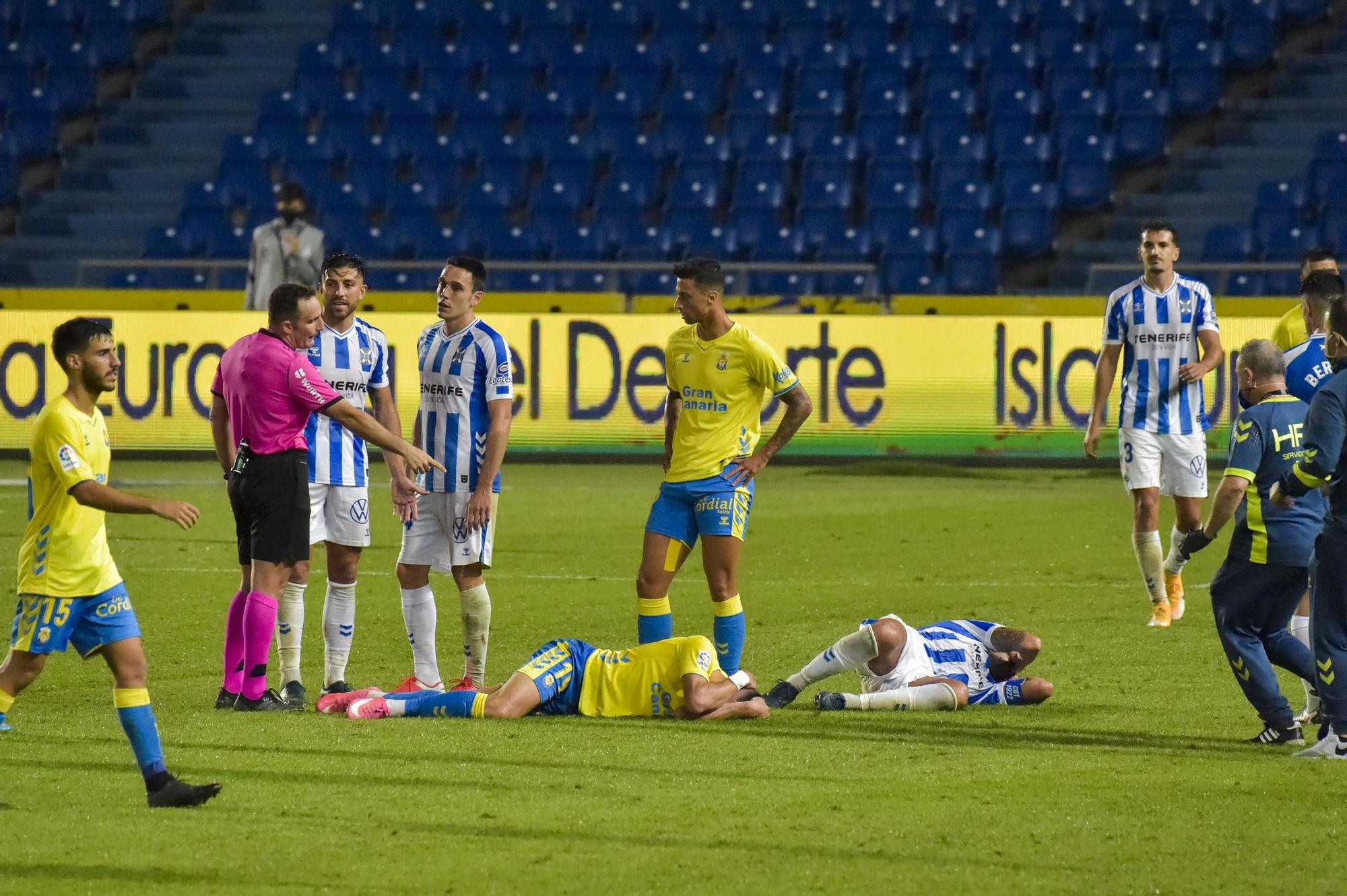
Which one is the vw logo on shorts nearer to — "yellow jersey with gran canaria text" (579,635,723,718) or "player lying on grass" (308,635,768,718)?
"player lying on grass" (308,635,768,718)

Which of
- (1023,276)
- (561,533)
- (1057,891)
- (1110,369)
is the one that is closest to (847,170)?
(1023,276)

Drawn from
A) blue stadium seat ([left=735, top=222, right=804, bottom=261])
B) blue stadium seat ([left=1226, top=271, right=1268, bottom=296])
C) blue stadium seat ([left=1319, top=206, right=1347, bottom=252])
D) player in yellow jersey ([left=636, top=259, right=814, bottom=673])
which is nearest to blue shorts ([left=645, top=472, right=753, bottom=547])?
player in yellow jersey ([left=636, top=259, right=814, bottom=673])

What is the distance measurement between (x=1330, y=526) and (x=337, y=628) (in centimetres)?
429

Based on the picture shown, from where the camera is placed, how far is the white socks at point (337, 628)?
8633 mm

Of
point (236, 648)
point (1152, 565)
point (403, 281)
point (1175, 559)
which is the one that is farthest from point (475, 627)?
point (403, 281)

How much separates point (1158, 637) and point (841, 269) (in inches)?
405

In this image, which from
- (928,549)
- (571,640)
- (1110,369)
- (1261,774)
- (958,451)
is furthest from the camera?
(958,451)

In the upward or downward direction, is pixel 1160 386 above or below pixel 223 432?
above

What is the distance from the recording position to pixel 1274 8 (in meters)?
25.0

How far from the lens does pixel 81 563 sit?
623cm

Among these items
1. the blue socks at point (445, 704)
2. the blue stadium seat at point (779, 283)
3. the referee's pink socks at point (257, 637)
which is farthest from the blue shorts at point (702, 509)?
the blue stadium seat at point (779, 283)

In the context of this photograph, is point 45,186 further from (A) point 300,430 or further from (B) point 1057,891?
(B) point 1057,891

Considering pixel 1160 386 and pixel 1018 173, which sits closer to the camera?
pixel 1160 386

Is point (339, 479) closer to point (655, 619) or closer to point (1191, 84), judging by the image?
point (655, 619)
